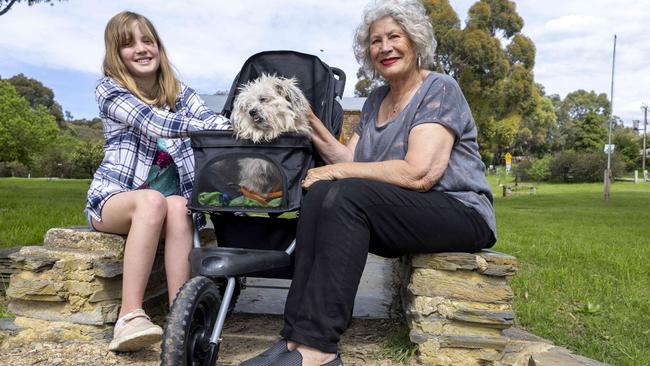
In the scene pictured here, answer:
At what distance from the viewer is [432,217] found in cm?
Result: 229

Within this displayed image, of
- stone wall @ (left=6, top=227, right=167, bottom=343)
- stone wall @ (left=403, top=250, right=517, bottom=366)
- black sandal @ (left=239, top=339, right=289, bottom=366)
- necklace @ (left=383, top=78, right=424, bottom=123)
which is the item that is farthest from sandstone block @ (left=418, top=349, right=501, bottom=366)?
stone wall @ (left=6, top=227, right=167, bottom=343)

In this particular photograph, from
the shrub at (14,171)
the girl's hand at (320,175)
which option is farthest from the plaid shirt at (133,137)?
the shrub at (14,171)

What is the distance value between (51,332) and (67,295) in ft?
0.63

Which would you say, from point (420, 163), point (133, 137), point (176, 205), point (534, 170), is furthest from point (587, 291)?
point (534, 170)

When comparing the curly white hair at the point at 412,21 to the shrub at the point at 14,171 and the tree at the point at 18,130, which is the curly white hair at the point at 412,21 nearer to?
the tree at the point at 18,130

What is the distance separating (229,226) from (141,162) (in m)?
0.65

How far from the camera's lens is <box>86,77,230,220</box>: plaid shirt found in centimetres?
264

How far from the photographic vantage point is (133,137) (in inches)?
111

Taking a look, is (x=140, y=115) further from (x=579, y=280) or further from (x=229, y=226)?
(x=579, y=280)

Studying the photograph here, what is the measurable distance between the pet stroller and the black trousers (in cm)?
20

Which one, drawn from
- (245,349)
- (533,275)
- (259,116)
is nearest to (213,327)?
(245,349)

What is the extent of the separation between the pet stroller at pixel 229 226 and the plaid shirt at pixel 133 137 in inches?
9.4

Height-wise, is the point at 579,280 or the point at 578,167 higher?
the point at 578,167

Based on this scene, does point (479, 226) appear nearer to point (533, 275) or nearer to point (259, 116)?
point (259, 116)
